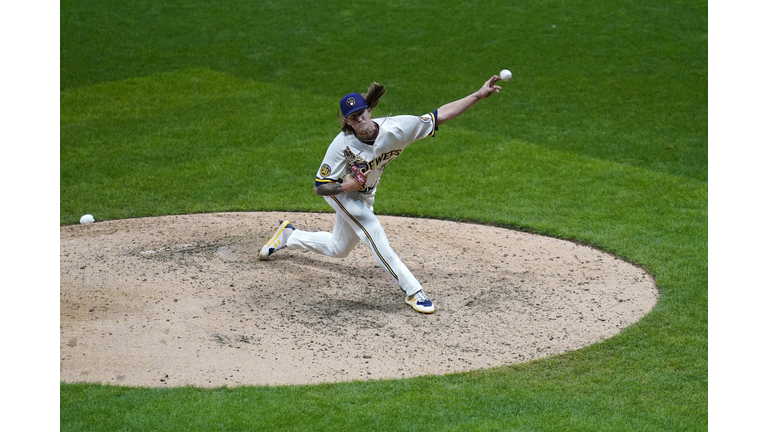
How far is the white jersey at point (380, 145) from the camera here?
643 cm

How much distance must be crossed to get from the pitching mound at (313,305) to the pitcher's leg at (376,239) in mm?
283

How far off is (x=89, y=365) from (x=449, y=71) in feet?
→ 36.3

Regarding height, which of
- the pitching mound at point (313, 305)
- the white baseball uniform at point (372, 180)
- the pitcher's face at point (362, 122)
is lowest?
the pitching mound at point (313, 305)

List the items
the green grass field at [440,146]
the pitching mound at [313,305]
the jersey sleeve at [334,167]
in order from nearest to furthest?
the green grass field at [440,146]
the pitching mound at [313,305]
the jersey sleeve at [334,167]

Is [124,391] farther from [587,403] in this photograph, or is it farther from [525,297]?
[525,297]

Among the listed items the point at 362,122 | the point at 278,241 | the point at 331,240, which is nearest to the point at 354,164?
the point at 362,122

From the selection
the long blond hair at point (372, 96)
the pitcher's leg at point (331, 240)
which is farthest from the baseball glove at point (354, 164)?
the pitcher's leg at point (331, 240)

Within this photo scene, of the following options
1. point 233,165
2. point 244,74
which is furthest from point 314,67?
point 233,165

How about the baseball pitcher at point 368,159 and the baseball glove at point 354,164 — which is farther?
the baseball glove at point 354,164

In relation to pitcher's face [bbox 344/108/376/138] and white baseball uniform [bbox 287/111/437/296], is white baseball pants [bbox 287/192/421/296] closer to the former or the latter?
white baseball uniform [bbox 287/111/437/296]

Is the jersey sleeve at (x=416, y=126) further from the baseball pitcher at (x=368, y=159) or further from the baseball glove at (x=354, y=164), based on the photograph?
the baseball glove at (x=354, y=164)

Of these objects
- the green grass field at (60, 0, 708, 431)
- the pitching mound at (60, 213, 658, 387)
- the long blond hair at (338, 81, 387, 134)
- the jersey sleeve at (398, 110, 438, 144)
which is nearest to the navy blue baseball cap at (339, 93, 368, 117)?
the long blond hair at (338, 81, 387, 134)

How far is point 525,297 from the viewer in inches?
284

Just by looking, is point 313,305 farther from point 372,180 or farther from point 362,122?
point 362,122
